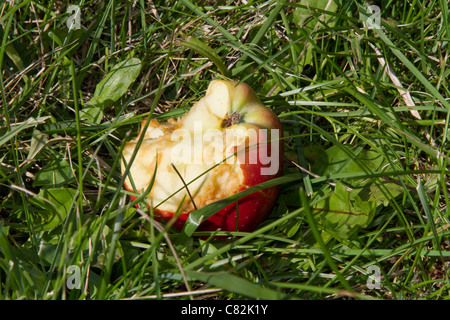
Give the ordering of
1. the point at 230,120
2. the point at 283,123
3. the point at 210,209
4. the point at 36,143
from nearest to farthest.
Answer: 1. the point at 210,209
2. the point at 230,120
3. the point at 36,143
4. the point at 283,123

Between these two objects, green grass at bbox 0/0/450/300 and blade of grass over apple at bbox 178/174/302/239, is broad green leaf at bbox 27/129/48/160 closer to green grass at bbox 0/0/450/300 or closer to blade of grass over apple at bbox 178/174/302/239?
green grass at bbox 0/0/450/300

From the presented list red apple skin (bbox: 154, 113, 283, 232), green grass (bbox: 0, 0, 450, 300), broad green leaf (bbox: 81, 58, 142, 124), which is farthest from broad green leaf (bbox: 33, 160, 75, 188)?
red apple skin (bbox: 154, 113, 283, 232)

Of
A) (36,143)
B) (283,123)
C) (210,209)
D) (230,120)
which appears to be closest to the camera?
(210,209)

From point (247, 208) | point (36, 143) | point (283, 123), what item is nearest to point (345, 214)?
point (247, 208)

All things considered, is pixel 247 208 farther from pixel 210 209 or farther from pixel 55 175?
pixel 55 175

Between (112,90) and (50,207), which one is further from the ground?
(112,90)

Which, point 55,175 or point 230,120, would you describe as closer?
point 230,120
